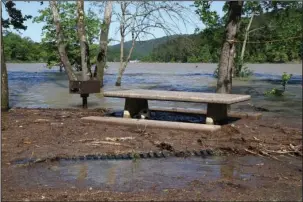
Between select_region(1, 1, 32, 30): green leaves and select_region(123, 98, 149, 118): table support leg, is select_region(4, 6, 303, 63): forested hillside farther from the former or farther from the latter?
select_region(123, 98, 149, 118): table support leg

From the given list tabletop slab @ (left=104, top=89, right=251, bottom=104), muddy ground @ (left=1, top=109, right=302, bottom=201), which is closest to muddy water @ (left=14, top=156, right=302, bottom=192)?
Result: muddy ground @ (left=1, top=109, right=302, bottom=201)

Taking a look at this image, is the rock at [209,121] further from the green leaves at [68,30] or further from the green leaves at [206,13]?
the green leaves at [68,30]

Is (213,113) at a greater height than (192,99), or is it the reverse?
(192,99)

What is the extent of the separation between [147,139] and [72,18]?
84.0ft

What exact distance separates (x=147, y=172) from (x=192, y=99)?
3081mm

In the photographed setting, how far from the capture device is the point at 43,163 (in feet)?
18.8

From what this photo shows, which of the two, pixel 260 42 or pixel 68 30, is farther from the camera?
pixel 68 30

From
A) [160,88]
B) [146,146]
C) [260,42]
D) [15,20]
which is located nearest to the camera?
[146,146]

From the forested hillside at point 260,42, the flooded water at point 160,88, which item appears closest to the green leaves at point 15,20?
the forested hillside at point 260,42

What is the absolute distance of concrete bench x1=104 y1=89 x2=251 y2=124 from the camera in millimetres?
8133

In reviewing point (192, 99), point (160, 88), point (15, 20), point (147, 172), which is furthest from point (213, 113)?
point (160, 88)

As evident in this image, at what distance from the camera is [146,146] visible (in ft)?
22.6

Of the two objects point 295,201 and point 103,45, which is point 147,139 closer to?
point 295,201

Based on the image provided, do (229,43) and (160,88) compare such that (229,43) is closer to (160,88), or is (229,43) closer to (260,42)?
(260,42)
